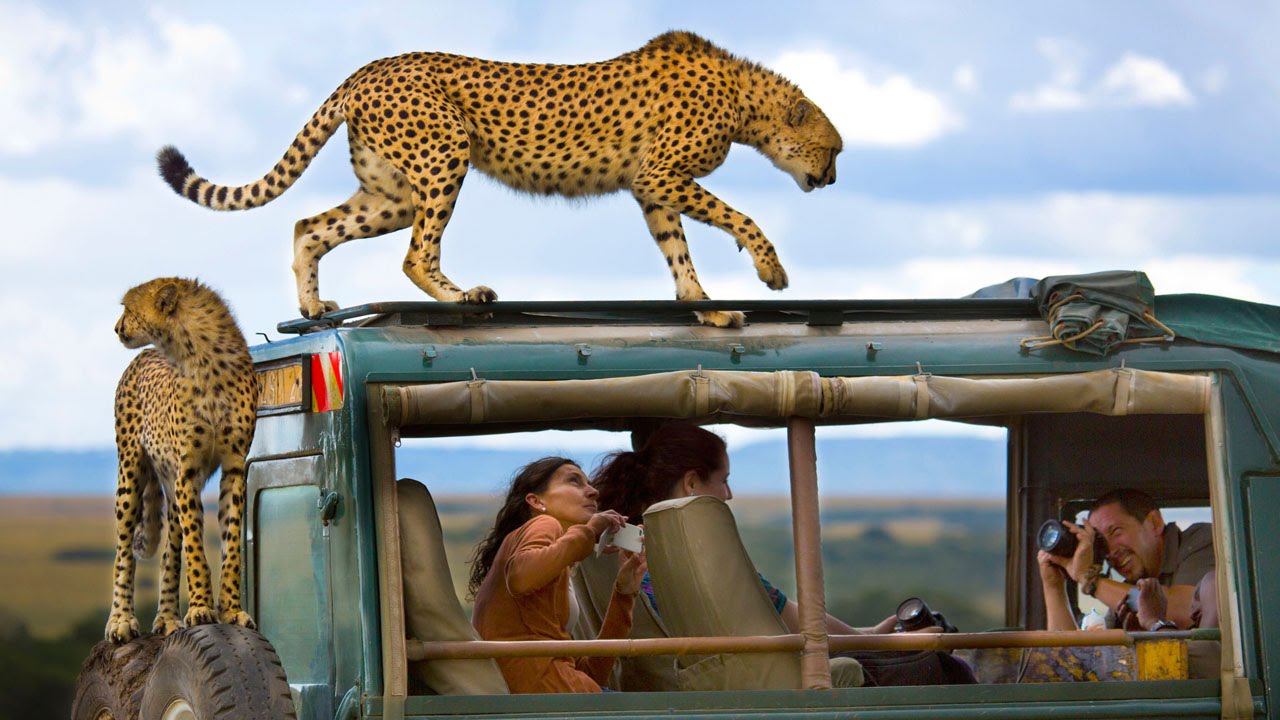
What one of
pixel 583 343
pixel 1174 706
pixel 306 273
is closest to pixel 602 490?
pixel 583 343

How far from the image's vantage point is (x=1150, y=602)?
6824 millimetres

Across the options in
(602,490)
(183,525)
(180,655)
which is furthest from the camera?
(602,490)

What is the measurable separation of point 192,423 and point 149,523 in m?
0.85

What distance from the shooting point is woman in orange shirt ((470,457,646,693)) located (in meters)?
5.43

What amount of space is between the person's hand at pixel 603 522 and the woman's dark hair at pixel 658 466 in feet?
1.95

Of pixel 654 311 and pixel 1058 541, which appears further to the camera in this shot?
pixel 1058 541

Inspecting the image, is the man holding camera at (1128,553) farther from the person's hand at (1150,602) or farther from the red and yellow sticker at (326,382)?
the red and yellow sticker at (326,382)

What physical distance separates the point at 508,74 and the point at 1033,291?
218 cm

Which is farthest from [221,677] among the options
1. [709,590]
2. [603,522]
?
[709,590]

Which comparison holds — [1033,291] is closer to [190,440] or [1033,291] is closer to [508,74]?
[508,74]

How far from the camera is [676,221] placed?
6.70 metres

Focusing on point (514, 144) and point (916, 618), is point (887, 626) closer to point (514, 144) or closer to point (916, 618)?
point (916, 618)

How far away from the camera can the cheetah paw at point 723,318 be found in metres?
5.87

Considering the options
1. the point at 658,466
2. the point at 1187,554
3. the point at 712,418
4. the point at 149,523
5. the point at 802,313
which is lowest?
the point at 1187,554
